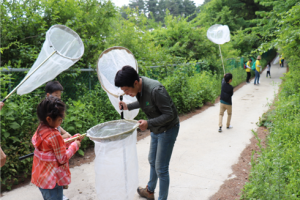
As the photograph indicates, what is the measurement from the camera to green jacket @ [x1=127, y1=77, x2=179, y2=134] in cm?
247

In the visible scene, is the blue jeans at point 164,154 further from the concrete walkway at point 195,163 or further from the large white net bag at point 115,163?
the concrete walkway at point 195,163

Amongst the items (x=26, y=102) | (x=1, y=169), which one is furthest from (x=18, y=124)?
(x=1, y=169)

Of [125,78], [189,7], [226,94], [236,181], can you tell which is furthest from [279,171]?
[189,7]

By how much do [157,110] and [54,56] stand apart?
4.96ft

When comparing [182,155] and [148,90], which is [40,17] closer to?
[148,90]

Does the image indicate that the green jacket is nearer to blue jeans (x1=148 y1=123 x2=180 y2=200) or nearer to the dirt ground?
blue jeans (x1=148 y1=123 x2=180 y2=200)

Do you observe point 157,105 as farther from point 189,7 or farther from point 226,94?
point 189,7

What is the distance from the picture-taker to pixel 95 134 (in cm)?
249

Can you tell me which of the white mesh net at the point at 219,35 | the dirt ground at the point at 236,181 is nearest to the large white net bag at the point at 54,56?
the dirt ground at the point at 236,181

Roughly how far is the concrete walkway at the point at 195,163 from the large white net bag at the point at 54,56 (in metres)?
1.60

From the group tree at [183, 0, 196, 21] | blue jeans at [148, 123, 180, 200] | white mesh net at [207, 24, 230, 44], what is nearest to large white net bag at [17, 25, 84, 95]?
blue jeans at [148, 123, 180, 200]

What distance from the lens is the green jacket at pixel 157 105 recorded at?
2469mm

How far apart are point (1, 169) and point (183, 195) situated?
103 inches

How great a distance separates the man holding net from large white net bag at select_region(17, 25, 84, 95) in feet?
3.24
